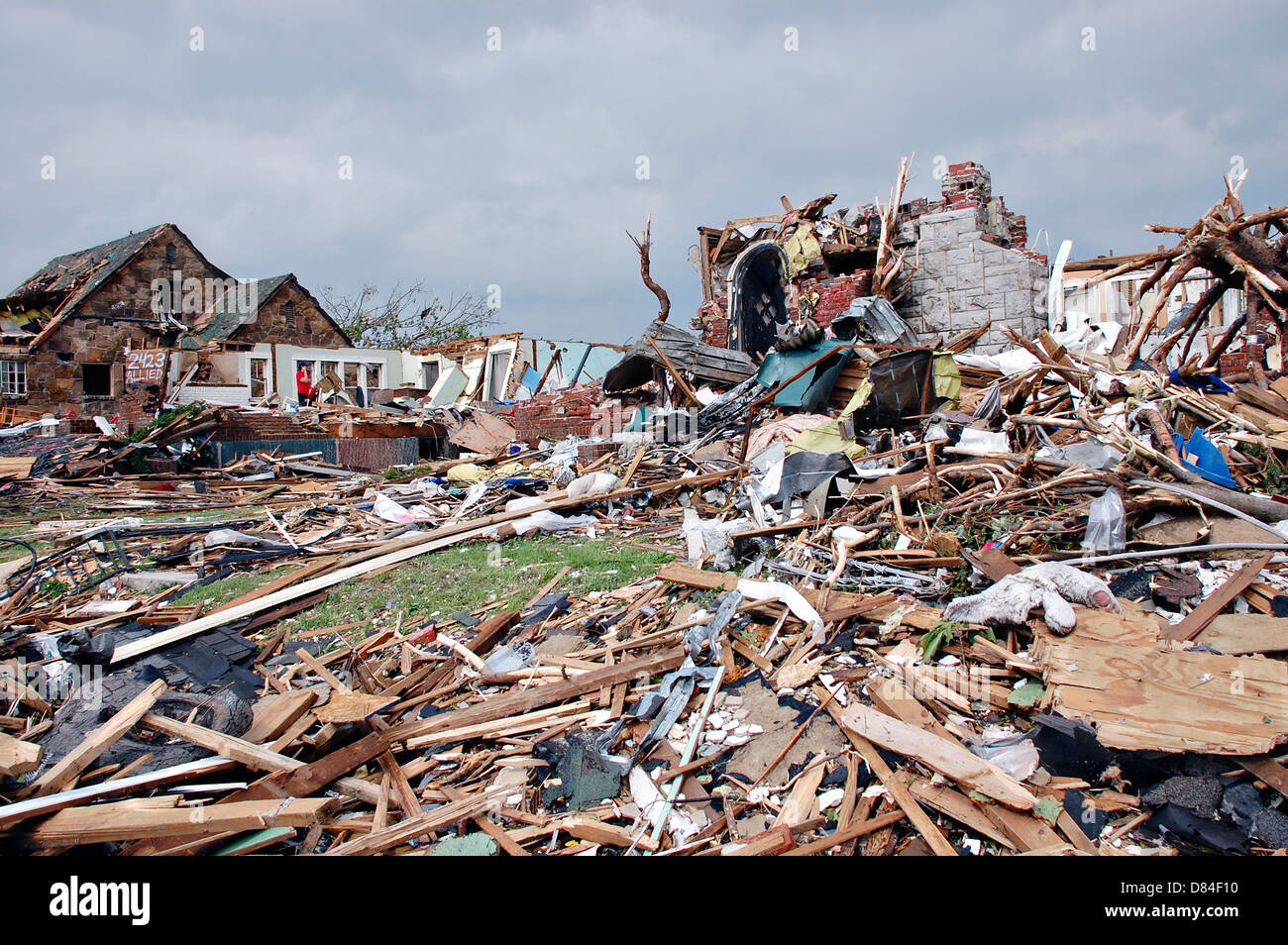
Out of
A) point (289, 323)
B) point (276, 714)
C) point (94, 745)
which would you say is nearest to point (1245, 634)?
point (276, 714)

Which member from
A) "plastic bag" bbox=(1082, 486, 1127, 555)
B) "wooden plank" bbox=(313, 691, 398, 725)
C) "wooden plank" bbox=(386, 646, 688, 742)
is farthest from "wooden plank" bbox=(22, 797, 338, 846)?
"plastic bag" bbox=(1082, 486, 1127, 555)

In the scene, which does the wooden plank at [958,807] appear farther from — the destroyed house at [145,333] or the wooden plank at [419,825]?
the destroyed house at [145,333]

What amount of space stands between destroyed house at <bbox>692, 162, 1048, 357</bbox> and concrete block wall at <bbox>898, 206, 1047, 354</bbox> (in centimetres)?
2

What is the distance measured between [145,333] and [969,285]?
2662 centimetres

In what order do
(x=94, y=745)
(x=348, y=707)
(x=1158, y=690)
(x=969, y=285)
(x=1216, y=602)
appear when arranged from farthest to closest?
(x=969, y=285) → (x=348, y=707) → (x=1216, y=602) → (x=94, y=745) → (x=1158, y=690)

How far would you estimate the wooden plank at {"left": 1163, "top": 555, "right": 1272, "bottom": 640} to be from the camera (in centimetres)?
371

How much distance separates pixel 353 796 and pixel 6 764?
4.96ft

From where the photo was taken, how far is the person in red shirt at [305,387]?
81.2 feet

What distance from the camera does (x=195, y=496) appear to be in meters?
12.7

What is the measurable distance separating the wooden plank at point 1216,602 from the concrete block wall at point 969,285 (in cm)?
869

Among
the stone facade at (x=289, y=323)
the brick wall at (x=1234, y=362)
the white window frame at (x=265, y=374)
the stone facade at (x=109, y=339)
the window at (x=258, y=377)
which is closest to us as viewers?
the brick wall at (x=1234, y=362)

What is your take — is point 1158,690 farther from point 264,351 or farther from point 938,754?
point 264,351

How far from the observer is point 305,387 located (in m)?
25.6

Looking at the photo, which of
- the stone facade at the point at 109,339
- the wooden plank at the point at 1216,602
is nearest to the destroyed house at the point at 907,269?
the wooden plank at the point at 1216,602
